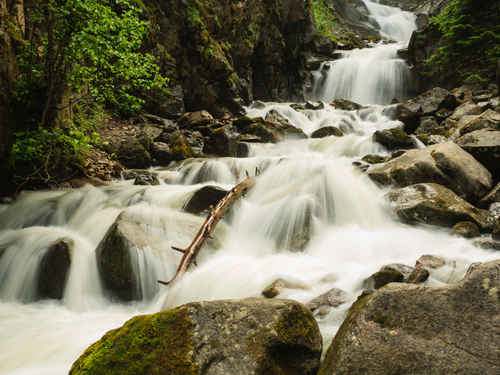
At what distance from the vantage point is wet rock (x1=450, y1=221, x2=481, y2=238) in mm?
4555

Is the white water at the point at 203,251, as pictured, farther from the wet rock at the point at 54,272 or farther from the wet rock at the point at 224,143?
the wet rock at the point at 224,143

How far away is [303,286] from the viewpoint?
369 cm

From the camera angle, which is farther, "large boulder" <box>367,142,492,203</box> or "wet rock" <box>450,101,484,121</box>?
"wet rock" <box>450,101,484,121</box>

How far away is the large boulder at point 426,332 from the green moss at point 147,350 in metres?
0.93

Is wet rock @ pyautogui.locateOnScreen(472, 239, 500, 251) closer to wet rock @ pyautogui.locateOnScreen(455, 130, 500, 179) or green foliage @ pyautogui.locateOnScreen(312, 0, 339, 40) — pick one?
wet rock @ pyautogui.locateOnScreen(455, 130, 500, 179)

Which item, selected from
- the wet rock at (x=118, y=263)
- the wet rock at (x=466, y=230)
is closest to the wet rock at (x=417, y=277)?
the wet rock at (x=466, y=230)

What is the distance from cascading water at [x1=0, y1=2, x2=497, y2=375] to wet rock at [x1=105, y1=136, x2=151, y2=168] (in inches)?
87.6

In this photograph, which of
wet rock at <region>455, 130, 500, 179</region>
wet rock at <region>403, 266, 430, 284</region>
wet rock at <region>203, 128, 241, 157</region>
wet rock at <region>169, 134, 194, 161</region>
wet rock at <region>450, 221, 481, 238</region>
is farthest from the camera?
wet rock at <region>203, 128, 241, 157</region>

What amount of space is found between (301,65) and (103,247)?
22.6m

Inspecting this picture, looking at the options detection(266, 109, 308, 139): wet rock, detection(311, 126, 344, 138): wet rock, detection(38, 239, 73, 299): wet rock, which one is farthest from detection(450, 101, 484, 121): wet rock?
detection(38, 239, 73, 299): wet rock

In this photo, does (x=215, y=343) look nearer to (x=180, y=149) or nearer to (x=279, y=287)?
(x=279, y=287)

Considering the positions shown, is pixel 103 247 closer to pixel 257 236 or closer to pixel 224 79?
pixel 257 236

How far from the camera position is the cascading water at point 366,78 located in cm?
1961

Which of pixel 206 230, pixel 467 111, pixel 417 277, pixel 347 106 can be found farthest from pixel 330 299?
pixel 347 106
